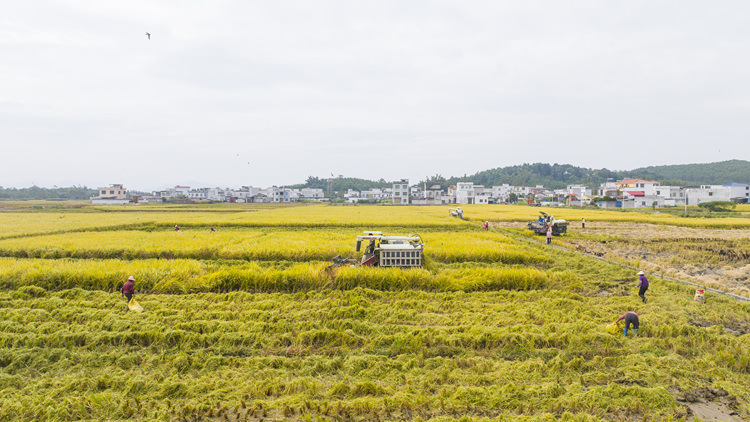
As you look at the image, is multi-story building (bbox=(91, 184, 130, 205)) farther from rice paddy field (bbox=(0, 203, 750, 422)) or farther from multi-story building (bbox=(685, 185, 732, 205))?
multi-story building (bbox=(685, 185, 732, 205))

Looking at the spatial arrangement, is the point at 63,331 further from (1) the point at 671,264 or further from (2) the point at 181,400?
(1) the point at 671,264

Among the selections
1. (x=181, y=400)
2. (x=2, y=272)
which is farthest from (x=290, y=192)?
(x=181, y=400)

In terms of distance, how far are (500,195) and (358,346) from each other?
4179 inches

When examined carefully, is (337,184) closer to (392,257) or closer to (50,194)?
(50,194)

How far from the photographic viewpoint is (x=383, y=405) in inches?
176

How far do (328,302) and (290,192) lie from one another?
10118 centimetres

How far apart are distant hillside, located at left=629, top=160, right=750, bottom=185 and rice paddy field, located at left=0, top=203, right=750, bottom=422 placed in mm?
135724

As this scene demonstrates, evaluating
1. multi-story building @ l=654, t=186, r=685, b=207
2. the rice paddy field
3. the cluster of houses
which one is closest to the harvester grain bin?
the rice paddy field

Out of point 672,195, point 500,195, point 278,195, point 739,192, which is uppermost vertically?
point 278,195

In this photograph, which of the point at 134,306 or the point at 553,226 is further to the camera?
the point at 553,226

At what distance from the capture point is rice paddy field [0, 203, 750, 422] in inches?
178

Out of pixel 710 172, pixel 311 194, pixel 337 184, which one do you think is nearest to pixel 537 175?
pixel 710 172

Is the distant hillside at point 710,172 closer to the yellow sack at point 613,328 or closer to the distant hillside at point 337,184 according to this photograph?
the distant hillside at point 337,184

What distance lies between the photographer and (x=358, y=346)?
6203mm
